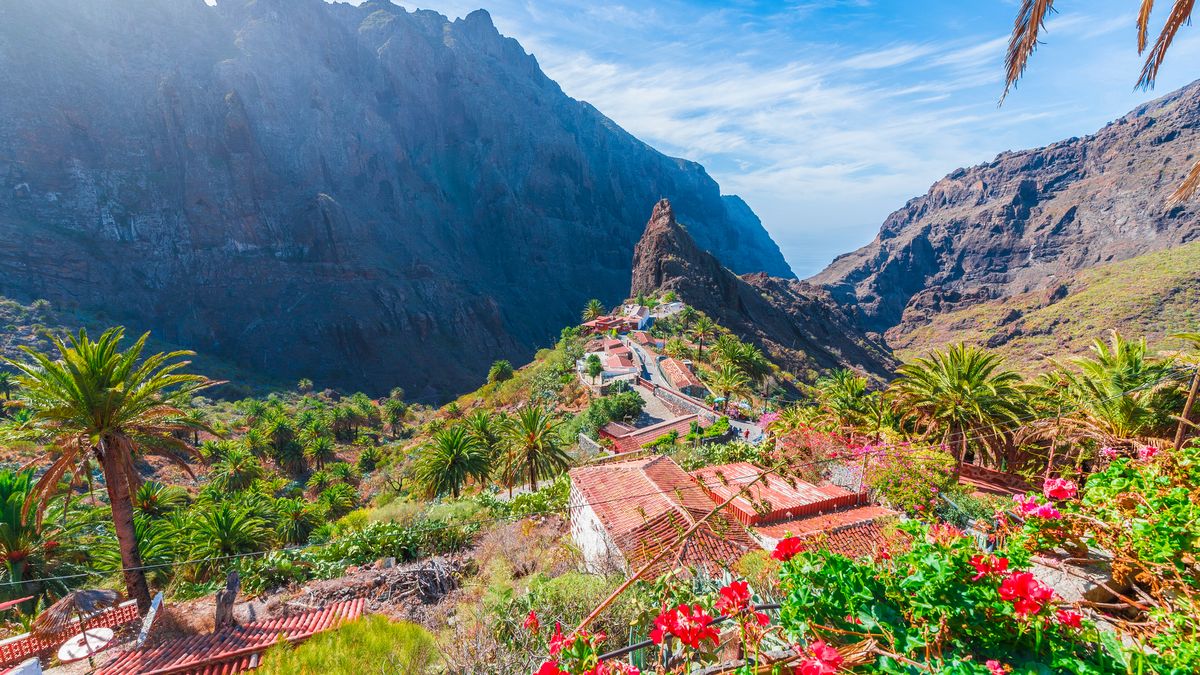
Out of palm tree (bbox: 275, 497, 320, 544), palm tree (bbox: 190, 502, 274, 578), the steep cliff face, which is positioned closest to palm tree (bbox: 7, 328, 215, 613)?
palm tree (bbox: 190, 502, 274, 578)

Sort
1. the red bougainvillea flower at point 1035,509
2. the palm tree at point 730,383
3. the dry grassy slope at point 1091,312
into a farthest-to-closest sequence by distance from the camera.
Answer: the dry grassy slope at point 1091,312 < the palm tree at point 730,383 < the red bougainvillea flower at point 1035,509

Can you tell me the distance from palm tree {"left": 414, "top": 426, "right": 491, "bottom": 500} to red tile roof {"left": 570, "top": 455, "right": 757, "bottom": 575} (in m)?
8.30

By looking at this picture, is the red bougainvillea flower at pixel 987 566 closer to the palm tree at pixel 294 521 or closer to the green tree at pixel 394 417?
the palm tree at pixel 294 521

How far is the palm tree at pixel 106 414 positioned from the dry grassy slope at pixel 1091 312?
57630 millimetres

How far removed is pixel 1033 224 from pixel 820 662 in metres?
193

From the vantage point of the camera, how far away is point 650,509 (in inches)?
509

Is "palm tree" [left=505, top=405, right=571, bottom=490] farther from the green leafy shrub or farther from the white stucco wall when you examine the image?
the green leafy shrub

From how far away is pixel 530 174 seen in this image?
147m

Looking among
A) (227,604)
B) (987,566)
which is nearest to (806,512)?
(987,566)

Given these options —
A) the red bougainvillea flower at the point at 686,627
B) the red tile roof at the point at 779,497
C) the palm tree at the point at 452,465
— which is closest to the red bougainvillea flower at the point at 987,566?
the red bougainvillea flower at the point at 686,627

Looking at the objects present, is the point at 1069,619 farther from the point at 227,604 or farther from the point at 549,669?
the point at 227,604

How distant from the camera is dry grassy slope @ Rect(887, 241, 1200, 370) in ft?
212

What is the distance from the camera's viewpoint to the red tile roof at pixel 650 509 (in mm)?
10578

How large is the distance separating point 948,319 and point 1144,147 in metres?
70.4
